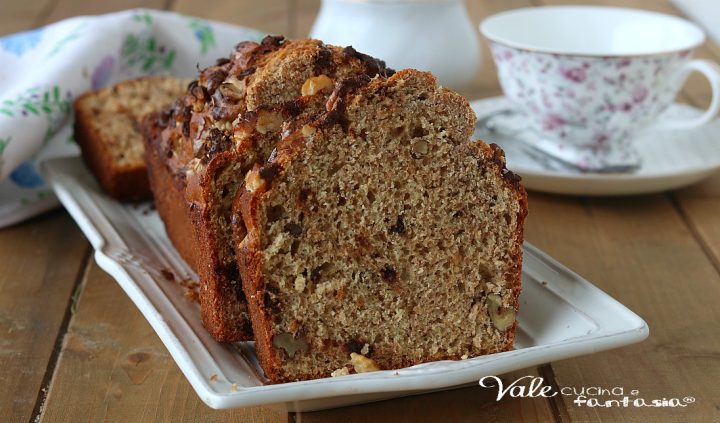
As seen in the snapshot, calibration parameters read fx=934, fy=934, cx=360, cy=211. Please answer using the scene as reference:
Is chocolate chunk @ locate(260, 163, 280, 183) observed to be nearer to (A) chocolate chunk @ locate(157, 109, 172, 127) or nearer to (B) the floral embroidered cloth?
(A) chocolate chunk @ locate(157, 109, 172, 127)


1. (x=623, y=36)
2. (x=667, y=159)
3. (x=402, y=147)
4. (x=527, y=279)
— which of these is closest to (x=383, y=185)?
(x=402, y=147)

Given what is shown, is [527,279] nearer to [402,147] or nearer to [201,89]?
[402,147]

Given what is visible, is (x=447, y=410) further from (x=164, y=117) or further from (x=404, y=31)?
(x=404, y=31)

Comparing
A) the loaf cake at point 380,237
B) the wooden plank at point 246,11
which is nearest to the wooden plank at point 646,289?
the loaf cake at point 380,237

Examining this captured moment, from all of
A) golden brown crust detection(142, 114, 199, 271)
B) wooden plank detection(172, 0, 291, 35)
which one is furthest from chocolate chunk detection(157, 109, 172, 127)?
wooden plank detection(172, 0, 291, 35)

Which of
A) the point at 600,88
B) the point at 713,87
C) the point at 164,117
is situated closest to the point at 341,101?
the point at 164,117

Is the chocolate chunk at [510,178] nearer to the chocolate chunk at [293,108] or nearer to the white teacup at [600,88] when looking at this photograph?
the chocolate chunk at [293,108]

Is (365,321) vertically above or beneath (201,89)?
beneath

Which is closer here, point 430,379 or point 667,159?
point 430,379
